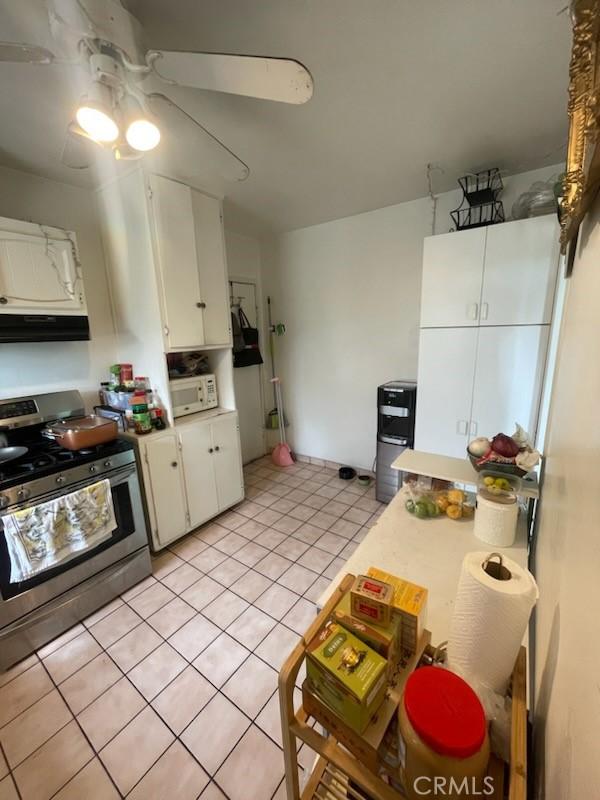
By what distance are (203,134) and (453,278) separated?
5.40 ft

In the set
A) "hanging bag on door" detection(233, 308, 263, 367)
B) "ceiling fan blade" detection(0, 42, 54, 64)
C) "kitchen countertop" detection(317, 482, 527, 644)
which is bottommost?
"kitchen countertop" detection(317, 482, 527, 644)

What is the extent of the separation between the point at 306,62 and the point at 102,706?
110 inches

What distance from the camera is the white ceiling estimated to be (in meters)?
1.05

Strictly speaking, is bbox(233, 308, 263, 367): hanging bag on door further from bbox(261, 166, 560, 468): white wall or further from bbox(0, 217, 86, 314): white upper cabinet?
bbox(0, 217, 86, 314): white upper cabinet

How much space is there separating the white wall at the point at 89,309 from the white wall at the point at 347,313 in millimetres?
1733

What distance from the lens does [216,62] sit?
951mm

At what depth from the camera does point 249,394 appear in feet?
12.0

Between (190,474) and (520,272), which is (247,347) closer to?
(190,474)

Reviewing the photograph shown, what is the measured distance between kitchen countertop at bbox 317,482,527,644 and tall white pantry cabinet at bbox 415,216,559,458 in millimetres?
1014

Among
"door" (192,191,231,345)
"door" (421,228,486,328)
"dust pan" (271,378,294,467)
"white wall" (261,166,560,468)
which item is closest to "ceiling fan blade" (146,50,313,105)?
"door" (192,191,231,345)

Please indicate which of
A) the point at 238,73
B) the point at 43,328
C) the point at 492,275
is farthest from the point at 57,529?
the point at 492,275

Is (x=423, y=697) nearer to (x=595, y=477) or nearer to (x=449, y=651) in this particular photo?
(x=449, y=651)

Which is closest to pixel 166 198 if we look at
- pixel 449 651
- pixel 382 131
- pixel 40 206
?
pixel 40 206

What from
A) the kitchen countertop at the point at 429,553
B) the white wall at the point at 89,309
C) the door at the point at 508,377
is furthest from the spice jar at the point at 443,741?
the white wall at the point at 89,309
